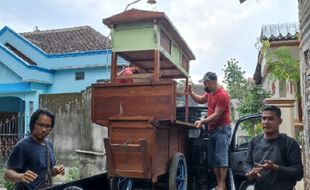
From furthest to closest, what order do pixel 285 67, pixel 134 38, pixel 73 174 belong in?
pixel 73 174 < pixel 285 67 < pixel 134 38

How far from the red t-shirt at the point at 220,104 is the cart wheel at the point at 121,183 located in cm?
154

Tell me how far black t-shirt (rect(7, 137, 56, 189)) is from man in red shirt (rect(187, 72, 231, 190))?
8.77ft

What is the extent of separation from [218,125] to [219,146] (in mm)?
336

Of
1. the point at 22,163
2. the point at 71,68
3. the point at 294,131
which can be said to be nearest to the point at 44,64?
the point at 71,68

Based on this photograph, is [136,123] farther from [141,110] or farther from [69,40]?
[69,40]

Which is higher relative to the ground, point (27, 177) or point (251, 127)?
point (251, 127)

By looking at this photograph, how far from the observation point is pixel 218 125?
556 centimetres

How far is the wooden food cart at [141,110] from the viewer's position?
4.38 metres

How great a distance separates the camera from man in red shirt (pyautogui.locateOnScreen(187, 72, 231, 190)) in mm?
5340

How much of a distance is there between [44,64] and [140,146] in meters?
13.6

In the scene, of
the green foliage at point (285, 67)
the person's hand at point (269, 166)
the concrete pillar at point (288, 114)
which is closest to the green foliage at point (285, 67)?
the green foliage at point (285, 67)

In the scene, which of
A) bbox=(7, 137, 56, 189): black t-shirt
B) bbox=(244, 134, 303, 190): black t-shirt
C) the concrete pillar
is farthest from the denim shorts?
the concrete pillar


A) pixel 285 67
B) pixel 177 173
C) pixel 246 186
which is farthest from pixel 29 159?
pixel 285 67

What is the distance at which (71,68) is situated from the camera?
16.6m
